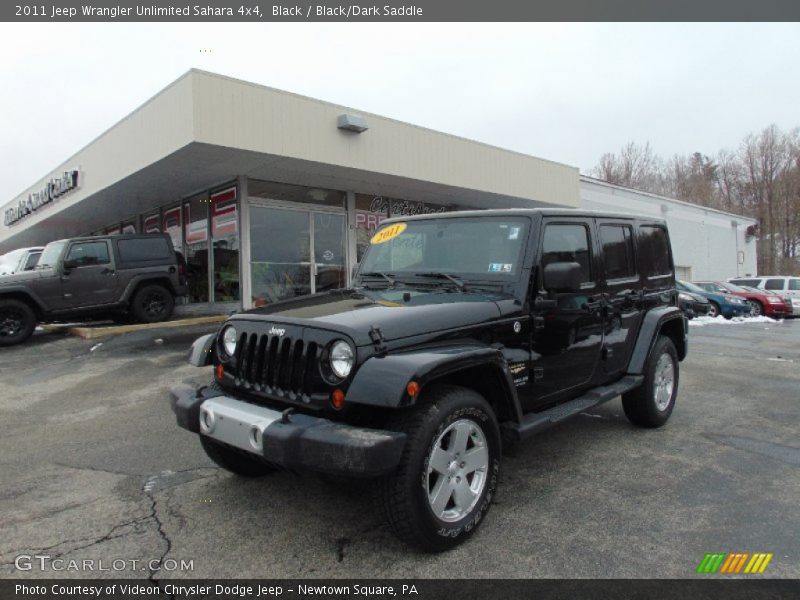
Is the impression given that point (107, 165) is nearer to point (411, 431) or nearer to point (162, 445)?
point (162, 445)

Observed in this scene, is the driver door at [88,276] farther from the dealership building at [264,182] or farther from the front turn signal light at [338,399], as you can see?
the front turn signal light at [338,399]

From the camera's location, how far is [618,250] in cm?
467

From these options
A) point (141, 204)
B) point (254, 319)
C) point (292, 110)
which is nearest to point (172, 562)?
point (254, 319)

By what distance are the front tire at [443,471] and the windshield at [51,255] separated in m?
10.6

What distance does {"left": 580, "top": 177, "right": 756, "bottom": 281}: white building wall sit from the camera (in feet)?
83.0

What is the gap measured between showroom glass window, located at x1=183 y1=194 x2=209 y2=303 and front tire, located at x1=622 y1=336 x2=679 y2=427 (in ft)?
39.0

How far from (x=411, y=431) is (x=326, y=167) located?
1000cm

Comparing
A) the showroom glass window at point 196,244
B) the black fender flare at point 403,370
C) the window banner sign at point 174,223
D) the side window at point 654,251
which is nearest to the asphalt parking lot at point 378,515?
the black fender flare at point 403,370

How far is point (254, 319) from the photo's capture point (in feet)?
10.8

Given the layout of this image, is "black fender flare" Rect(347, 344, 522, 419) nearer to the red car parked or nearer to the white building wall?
the red car parked

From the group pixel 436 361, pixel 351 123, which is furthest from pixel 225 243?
pixel 436 361

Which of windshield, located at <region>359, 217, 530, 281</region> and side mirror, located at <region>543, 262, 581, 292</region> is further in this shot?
windshield, located at <region>359, 217, 530, 281</region>

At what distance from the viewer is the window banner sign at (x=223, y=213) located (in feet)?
43.0
